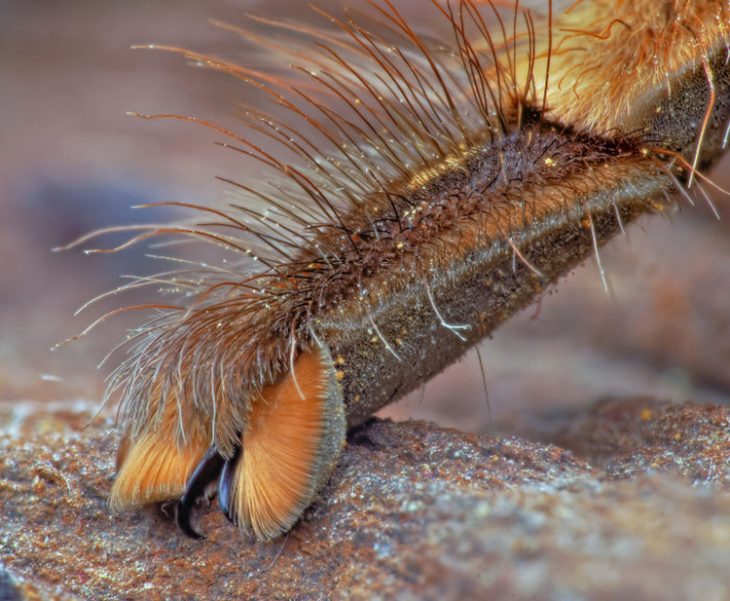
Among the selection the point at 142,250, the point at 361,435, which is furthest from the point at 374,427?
the point at 142,250

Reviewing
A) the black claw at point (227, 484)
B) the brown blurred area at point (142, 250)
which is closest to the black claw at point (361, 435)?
the black claw at point (227, 484)

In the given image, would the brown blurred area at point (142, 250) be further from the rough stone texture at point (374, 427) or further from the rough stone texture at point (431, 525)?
the rough stone texture at point (431, 525)

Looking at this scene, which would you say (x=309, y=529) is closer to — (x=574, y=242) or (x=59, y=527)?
(x=59, y=527)

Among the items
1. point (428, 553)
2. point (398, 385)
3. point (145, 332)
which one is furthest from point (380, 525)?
point (145, 332)

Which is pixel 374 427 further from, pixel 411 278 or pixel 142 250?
pixel 142 250

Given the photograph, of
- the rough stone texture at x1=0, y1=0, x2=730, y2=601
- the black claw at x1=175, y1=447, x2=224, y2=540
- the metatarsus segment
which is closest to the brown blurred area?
the rough stone texture at x1=0, y1=0, x2=730, y2=601

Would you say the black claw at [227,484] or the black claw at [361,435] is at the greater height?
the black claw at [361,435]
